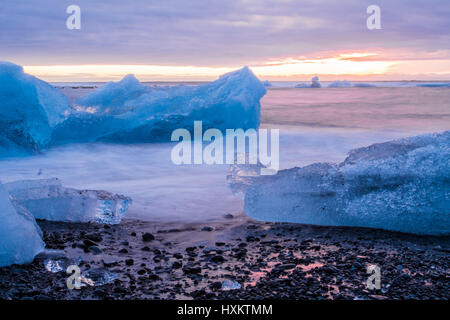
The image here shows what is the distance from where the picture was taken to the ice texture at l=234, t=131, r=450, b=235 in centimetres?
317

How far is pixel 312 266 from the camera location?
2484 mm

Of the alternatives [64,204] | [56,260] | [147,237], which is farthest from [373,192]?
[64,204]

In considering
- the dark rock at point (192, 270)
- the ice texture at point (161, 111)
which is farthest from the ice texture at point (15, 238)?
the ice texture at point (161, 111)

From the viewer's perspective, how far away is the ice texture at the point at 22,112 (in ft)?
22.3

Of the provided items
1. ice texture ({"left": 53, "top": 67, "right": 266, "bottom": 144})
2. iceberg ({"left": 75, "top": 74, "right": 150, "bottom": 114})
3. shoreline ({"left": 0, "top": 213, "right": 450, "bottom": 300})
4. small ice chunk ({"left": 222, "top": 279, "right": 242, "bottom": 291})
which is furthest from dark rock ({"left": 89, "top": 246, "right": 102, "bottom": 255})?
iceberg ({"left": 75, "top": 74, "right": 150, "bottom": 114})

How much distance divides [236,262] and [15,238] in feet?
4.46

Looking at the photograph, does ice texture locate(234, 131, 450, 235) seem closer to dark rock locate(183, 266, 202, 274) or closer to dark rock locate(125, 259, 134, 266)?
dark rock locate(183, 266, 202, 274)

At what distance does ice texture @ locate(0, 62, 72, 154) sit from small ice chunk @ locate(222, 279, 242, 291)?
5865mm

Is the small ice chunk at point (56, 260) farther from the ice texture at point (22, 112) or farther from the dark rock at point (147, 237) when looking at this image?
the ice texture at point (22, 112)

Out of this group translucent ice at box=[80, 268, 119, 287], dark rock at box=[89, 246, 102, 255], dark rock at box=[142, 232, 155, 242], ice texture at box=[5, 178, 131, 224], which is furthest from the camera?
ice texture at box=[5, 178, 131, 224]

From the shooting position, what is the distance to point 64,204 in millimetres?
3443

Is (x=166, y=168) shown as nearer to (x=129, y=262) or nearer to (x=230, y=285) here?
(x=129, y=262)

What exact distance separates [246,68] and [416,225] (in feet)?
22.6

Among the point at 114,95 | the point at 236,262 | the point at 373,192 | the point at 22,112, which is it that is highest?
the point at 114,95
